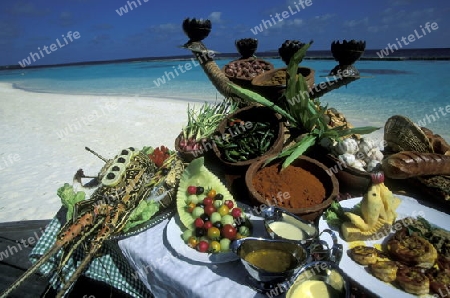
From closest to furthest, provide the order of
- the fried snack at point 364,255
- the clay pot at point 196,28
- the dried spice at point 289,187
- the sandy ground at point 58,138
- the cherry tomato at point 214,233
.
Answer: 1. the fried snack at point 364,255
2. the cherry tomato at point 214,233
3. the dried spice at point 289,187
4. the clay pot at point 196,28
5. the sandy ground at point 58,138

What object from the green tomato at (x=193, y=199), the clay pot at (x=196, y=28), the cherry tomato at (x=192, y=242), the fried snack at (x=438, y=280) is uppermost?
the clay pot at (x=196, y=28)

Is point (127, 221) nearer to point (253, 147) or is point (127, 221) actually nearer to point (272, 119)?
point (253, 147)

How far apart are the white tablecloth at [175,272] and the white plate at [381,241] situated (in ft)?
1.44

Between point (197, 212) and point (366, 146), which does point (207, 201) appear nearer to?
point (197, 212)

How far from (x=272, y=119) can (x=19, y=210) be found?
16.2 feet

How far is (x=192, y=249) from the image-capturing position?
1657 mm

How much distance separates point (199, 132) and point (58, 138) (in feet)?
26.8

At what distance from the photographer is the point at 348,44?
93.8 inches

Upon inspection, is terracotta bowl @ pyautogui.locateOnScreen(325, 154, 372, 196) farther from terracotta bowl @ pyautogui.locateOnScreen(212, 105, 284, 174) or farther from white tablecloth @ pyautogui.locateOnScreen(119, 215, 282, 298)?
white tablecloth @ pyautogui.locateOnScreen(119, 215, 282, 298)

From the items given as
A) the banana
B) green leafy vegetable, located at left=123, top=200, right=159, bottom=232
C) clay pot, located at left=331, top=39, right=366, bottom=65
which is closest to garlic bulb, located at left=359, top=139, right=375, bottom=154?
the banana

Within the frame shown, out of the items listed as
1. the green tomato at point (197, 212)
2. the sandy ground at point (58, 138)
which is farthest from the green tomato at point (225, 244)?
the sandy ground at point (58, 138)

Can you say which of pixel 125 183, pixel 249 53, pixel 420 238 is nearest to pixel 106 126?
pixel 249 53

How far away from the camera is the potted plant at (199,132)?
255 centimetres

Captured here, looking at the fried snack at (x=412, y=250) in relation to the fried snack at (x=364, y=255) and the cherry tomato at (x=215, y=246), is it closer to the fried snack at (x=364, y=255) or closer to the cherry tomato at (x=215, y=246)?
the fried snack at (x=364, y=255)
